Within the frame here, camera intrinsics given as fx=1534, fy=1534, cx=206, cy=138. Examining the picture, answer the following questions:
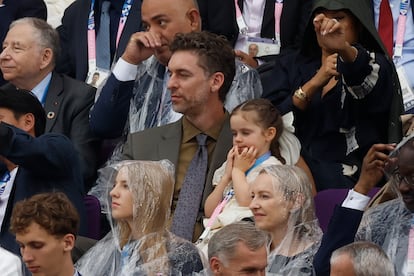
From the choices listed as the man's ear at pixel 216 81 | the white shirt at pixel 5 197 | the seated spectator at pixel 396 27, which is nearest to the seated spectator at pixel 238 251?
the man's ear at pixel 216 81

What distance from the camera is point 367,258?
6789mm

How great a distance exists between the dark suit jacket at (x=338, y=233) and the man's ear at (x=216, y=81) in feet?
5.17

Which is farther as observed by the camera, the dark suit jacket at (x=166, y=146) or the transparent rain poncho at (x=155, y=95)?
the transparent rain poncho at (x=155, y=95)

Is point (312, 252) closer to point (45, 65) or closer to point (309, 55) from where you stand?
point (309, 55)

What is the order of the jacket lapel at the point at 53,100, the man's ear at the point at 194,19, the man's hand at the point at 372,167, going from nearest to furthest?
the man's hand at the point at 372,167 → the man's ear at the point at 194,19 → the jacket lapel at the point at 53,100

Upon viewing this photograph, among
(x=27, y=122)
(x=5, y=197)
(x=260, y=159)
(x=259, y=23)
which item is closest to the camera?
(x=260, y=159)

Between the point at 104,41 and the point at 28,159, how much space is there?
2.32 meters

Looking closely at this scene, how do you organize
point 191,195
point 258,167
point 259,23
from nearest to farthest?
point 258,167 → point 191,195 → point 259,23

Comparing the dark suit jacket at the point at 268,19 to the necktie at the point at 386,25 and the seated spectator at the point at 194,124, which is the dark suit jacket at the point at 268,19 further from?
the seated spectator at the point at 194,124

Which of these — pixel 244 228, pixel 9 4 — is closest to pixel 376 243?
pixel 244 228

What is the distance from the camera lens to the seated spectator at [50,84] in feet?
30.9

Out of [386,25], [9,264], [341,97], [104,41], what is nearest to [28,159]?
[9,264]

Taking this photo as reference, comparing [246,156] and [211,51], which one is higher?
[211,51]

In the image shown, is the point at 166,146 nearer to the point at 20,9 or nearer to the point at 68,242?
the point at 68,242
